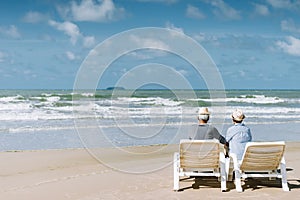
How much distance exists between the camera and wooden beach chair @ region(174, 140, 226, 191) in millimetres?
6477

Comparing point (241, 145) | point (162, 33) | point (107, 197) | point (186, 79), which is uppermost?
point (162, 33)

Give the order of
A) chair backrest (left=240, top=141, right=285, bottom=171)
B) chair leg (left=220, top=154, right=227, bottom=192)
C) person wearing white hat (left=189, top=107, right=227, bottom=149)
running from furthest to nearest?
person wearing white hat (left=189, top=107, right=227, bottom=149) → chair leg (left=220, top=154, right=227, bottom=192) → chair backrest (left=240, top=141, right=285, bottom=171)

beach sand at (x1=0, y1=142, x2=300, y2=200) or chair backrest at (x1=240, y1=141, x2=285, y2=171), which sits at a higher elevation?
chair backrest at (x1=240, y1=141, x2=285, y2=171)

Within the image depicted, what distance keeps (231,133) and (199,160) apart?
89 cm

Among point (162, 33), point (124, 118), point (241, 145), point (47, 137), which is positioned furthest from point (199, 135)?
point (124, 118)

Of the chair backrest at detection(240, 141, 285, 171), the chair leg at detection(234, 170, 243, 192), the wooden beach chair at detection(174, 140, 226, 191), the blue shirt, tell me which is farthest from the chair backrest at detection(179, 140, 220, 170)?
the blue shirt

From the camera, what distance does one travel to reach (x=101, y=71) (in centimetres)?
964

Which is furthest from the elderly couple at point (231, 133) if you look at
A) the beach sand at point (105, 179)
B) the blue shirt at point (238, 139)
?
the beach sand at point (105, 179)

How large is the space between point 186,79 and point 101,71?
7.28 ft

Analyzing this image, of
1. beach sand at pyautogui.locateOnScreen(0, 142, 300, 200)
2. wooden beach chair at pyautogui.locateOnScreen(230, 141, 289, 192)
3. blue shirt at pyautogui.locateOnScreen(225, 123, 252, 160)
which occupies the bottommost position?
beach sand at pyautogui.locateOnScreen(0, 142, 300, 200)

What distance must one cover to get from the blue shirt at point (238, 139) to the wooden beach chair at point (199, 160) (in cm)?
46

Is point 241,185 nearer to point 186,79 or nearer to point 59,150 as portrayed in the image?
point 186,79

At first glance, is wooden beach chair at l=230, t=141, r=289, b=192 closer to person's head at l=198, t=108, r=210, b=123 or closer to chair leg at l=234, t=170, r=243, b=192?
chair leg at l=234, t=170, r=243, b=192

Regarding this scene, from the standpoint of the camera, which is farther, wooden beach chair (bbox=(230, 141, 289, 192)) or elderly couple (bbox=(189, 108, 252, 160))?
elderly couple (bbox=(189, 108, 252, 160))
